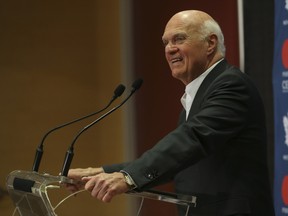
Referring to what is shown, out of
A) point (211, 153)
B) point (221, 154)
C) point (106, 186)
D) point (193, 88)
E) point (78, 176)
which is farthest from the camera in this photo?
point (193, 88)

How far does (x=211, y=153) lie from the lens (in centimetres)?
196

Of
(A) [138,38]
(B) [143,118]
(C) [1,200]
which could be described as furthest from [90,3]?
(C) [1,200]

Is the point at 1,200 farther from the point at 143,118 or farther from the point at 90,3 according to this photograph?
the point at 90,3

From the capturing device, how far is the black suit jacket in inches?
74.4

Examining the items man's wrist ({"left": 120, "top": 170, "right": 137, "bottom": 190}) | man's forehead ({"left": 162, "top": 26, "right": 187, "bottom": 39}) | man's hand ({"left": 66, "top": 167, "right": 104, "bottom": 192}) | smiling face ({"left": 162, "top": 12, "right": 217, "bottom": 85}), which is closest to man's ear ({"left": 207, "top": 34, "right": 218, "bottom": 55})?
smiling face ({"left": 162, "top": 12, "right": 217, "bottom": 85})

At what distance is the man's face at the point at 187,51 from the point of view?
2.35 metres

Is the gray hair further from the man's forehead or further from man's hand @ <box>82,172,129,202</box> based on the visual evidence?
man's hand @ <box>82,172,129,202</box>

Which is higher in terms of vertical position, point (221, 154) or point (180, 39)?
point (180, 39)

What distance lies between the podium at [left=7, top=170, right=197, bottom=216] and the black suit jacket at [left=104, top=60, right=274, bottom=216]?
0.06 m

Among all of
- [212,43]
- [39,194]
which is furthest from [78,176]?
[212,43]

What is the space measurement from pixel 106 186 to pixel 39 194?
209mm

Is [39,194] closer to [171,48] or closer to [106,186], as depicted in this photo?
[106,186]

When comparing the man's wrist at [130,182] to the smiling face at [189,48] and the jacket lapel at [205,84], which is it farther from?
the smiling face at [189,48]

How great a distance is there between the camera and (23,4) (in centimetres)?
458
